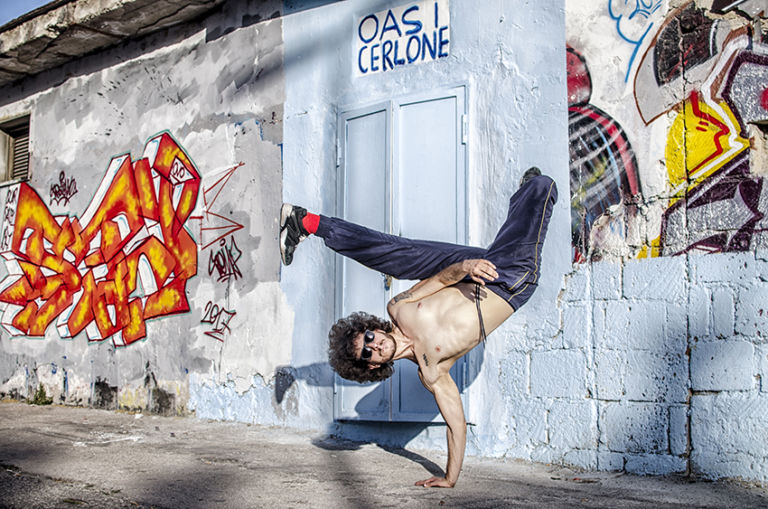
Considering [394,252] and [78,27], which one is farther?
[78,27]

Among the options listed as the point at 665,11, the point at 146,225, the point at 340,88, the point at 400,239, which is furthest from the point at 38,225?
the point at 665,11

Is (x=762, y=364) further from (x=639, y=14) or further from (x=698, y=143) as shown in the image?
(x=639, y=14)

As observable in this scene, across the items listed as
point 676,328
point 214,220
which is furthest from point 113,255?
point 676,328

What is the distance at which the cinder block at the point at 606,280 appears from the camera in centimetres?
491

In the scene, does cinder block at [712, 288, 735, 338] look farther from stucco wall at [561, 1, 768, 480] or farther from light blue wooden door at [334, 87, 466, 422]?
light blue wooden door at [334, 87, 466, 422]

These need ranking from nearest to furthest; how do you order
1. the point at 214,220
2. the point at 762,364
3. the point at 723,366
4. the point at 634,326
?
the point at 762,364
the point at 723,366
the point at 634,326
the point at 214,220

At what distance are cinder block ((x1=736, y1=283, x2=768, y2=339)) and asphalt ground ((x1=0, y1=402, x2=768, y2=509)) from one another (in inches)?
Result: 35.0

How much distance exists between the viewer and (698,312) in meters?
4.60

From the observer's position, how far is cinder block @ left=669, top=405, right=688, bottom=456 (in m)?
4.57

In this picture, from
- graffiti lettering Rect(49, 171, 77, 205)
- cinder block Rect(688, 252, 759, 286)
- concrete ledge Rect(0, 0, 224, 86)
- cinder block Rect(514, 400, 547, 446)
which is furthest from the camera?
graffiti lettering Rect(49, 171, 77, 205)

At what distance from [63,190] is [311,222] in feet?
17.2

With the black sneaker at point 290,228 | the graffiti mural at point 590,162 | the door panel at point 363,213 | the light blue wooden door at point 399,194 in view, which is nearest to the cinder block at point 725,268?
the graffiti mural at point 590,162

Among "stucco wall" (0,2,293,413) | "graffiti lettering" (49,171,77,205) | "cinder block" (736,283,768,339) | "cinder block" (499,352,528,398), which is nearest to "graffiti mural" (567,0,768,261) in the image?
"cinder block" (736,283,768,339)

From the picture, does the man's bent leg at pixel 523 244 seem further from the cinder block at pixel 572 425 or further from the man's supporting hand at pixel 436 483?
the man's supporting hand at pixel 436 483
